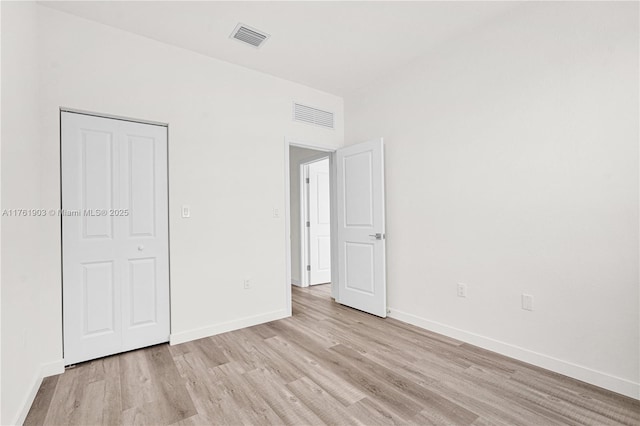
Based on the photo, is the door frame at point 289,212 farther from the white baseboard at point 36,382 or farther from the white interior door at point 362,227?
the white baseboard at point 36,382

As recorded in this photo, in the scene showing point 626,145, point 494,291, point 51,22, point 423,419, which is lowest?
point 423,419

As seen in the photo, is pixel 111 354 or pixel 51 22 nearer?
pixel 51 22

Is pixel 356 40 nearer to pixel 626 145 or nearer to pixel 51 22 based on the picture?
pixel 626 145

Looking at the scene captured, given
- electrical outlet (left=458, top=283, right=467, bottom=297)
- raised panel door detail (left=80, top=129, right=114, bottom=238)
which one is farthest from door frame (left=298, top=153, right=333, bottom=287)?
raised panel door detail (left=80, top=129, right=114, bottom=238)

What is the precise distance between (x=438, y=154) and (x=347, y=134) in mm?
1423

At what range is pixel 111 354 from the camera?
2576 millimetres

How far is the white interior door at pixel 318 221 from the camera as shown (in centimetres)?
512

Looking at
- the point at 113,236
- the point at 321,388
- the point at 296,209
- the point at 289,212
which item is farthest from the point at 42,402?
the point at 296,209

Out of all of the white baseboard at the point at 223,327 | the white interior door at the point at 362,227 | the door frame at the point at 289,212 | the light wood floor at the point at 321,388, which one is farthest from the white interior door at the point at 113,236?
the white interior door at the point at 362,227

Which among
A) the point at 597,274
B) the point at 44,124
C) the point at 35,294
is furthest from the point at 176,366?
the point at 597,274

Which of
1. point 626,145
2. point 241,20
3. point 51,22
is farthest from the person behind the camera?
point 241,20

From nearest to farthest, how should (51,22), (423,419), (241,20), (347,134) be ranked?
1. (423,419)
2. (51,22)
3. (241,20)
4. (347,134)

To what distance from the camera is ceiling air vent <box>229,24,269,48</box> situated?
2672 millimetres

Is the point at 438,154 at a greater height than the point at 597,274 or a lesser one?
greater
